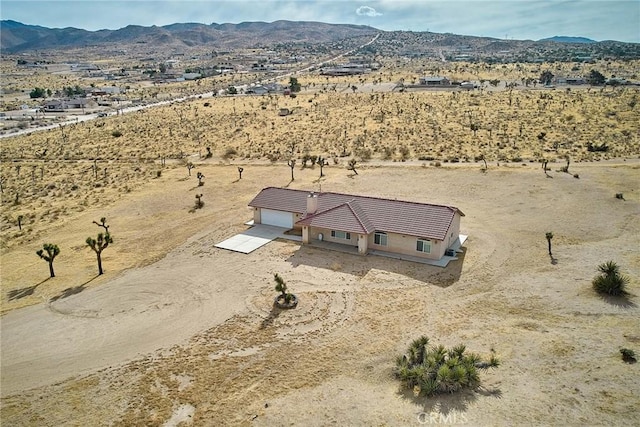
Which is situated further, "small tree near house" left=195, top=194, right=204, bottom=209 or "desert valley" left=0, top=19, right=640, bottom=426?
"small tree near house" left=195, top=194, right=204, bottom=209

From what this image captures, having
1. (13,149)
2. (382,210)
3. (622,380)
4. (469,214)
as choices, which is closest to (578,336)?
(622,380)

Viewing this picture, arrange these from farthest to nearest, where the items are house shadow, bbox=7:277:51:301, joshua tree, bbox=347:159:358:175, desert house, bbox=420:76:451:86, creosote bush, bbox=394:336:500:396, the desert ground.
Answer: desert house, bbox=420:76:451:86 → joshua tree, bbox=347:159:358:175 → house shadow, bbox=7:277:51:301 → the desert ground → creosote bush, bbox=394:336:500:396

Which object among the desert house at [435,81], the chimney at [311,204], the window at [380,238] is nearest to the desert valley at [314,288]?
the window at [380,238]

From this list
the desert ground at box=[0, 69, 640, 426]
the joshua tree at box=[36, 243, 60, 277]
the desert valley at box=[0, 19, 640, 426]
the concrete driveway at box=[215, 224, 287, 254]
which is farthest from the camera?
the concrete driveway at box=[215, 224, 287, 254]

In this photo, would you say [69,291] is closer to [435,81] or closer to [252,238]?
[252,238]

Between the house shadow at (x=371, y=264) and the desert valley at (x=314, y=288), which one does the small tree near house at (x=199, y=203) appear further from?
the house shadow at (x=371, y=264)

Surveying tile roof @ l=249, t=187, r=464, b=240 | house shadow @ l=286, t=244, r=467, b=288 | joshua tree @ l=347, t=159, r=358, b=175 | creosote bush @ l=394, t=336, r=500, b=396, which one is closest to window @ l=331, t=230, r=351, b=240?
tile roof @ l=249, t=187, r=464, b=240

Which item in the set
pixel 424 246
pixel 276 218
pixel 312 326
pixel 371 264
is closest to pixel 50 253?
pixel 276 218

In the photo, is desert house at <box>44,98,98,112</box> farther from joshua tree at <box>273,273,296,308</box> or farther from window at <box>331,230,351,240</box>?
joshua tree at <box>273,273,296,308</box>
